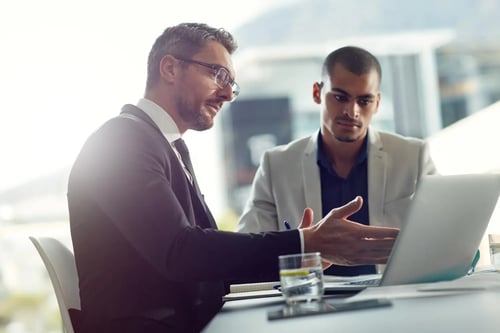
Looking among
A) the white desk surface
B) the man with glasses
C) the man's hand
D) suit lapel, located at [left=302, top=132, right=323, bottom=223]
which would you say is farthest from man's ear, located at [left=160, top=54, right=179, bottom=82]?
suit lapel, located at [left=302, top=132, right=323, bottom=223]

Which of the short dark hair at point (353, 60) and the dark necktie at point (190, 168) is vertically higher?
the short dark hair at point (353, 60)

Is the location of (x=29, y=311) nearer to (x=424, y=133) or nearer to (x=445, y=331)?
(x=424, y=133)

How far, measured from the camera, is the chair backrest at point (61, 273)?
1.68 metres

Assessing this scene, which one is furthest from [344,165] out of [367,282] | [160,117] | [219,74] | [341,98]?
[367,282]

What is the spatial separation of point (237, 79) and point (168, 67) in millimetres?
5939

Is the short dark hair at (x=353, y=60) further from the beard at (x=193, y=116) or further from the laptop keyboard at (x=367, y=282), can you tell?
the laptop keyboard at (x=367, y=282)

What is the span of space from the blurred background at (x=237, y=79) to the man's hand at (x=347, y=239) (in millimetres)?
877

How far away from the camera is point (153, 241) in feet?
5.15

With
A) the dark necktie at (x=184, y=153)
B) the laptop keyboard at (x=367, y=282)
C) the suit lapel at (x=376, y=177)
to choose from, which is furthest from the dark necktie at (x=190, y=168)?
the suit lapel at (x=376, y=177)

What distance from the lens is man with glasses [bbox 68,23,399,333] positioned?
154 cm

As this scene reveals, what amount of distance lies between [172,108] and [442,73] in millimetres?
8097

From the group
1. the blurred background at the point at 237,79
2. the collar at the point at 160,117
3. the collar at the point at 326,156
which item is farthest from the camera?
the blurred background at the point at 237,79

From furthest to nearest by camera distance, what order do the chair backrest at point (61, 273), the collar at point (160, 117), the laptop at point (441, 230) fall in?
the collar at point (160, 117) < the chair backrest at point (61, 273) < the laptop at point (441, 230)

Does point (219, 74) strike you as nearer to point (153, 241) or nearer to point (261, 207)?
point (153, 241)
